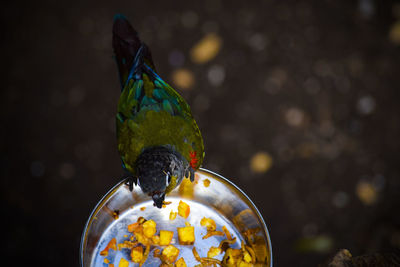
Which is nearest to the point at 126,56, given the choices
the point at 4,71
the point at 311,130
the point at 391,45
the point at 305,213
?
the point at 4,71

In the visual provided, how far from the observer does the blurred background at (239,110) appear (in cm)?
303

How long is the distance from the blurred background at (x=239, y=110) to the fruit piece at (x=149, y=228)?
1.15 metres

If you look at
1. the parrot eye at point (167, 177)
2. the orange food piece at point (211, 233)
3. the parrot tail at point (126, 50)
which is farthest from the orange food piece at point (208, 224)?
the parrot tail at point (126, 50)

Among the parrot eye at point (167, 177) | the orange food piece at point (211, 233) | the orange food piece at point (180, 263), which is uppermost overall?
the parrot eye at point (167, 177)

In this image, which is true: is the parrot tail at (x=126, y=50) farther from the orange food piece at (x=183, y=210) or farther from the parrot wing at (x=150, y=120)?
the orange food piece at (x=183, y=210)

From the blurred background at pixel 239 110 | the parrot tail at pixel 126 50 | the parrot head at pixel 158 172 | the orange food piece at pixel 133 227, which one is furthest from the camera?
the blurred background at pixel 239 110

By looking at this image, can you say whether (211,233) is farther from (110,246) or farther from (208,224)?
(110,246)

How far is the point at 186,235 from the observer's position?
6.69 feet

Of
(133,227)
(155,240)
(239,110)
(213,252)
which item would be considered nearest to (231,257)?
(213,252)

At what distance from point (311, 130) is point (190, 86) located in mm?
1313

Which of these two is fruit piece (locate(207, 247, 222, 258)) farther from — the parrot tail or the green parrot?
the parrot tail

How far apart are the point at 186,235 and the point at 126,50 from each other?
1477mm

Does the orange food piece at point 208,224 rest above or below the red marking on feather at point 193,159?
below

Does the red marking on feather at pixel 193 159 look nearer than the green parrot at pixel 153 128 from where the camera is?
No
